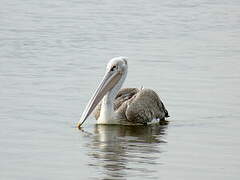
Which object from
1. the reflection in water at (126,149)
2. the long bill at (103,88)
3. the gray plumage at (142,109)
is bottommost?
the reflection in water at (126,149)

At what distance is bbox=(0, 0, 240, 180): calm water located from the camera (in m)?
8.87

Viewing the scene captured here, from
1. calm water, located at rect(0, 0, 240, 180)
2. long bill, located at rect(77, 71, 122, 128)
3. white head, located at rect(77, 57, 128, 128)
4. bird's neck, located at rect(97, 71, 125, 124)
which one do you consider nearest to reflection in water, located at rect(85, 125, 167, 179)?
calm water, located at rect(0, 0, 240, 180)

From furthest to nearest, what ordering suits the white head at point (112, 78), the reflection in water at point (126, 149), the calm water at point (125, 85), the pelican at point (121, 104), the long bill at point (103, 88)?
1. the white head at point (112, 78)
2. the pelican at point (121, 104)
3. the long bill at point (103, 88)
4. the calm water at point (125, 85)
5. the reflection in water at point (126, 149)

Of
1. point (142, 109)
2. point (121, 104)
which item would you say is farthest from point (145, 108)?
point (121, 104)

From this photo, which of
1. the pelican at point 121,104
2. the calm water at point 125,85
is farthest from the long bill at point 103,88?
the calm water at point 125,85

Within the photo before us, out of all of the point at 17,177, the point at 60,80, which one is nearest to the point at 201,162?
the point at 17,177

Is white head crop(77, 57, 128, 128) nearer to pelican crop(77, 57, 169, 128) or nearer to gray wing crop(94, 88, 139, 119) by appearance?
pelican crop(77, 57, 169, 128)

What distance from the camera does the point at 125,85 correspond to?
44.7ft

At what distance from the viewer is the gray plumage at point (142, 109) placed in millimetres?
11555

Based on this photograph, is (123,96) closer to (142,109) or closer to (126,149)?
(142,109)

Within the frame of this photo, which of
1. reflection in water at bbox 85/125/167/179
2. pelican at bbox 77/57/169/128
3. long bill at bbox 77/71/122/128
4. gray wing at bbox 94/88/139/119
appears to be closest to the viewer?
reflection in water at bbox 85/125/167/179

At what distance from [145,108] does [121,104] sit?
19.0 inches

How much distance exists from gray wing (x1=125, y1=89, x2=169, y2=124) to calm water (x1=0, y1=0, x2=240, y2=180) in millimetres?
183

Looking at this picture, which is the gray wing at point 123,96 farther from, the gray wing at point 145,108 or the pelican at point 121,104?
the gray wing at point 145,108
